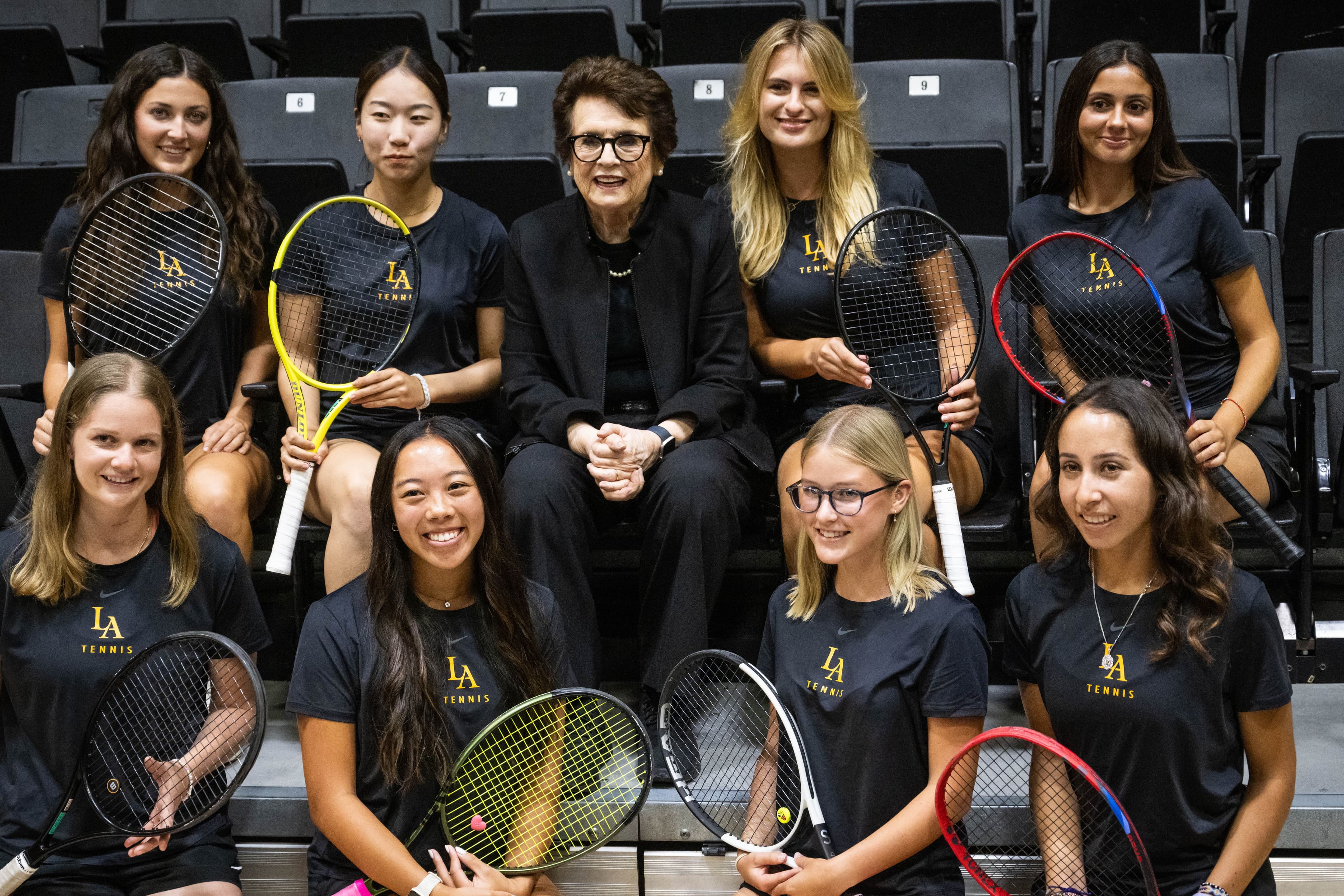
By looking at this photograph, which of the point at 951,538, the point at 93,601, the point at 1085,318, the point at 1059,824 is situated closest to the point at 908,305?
the point at 1085,318

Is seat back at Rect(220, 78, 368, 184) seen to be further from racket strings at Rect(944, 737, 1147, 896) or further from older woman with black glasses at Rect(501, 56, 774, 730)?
racket strings at Rect(944, 737, 1147, 896)

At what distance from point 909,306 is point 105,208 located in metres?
1.54

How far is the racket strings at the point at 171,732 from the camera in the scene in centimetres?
192

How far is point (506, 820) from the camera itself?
188 cm

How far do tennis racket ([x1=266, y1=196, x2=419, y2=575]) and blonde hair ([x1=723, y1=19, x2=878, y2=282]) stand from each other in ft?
2.18

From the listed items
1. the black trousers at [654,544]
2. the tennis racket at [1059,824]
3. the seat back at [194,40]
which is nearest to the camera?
the tennis racket at [1059,824]

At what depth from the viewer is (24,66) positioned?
411 centimetres

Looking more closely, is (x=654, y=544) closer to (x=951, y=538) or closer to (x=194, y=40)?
(x=951, y=538)

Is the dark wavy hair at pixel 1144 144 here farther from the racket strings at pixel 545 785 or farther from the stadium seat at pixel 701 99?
the racket strings at pixel 545 785

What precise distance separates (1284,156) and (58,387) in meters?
2.98

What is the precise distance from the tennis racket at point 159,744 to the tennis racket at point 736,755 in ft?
2.13

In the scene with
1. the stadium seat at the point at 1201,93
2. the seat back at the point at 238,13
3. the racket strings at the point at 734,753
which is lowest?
the racket strings at the point at 734,753

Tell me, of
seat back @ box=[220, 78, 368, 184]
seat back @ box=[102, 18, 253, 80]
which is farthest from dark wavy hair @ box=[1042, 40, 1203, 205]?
seat back @ box=[102, 18, 253, 80]

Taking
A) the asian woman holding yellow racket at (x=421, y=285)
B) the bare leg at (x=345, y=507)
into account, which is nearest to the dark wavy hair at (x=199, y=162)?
the asian woman holding yellow racket at (x=421, y=285)
